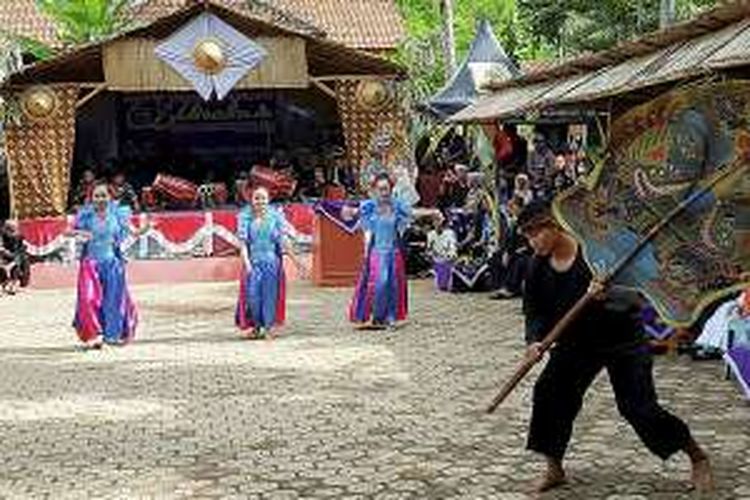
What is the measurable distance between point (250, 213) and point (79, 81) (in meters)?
9.30

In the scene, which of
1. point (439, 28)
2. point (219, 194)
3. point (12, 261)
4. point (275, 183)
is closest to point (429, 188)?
point (275, 183)

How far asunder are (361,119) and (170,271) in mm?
4256

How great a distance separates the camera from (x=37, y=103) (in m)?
19.0

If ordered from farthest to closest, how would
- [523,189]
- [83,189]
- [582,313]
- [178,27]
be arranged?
1. [83,189]
2. [178,27]
3. [523,189]
4. [582,313]

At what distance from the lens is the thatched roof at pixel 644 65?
7148mm

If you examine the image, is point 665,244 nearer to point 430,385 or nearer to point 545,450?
point 545,450

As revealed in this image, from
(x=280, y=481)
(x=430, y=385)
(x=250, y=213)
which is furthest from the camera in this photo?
(x=250, y=213)

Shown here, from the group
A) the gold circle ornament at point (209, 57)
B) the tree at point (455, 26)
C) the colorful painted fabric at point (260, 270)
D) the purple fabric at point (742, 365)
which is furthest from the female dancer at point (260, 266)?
the tree at point (455, 26)

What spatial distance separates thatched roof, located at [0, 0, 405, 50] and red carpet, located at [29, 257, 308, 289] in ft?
32.9

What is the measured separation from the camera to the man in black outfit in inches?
209

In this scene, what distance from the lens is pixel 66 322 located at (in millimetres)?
12992

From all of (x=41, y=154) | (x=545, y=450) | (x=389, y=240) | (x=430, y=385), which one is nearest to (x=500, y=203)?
(x=389, y=240)

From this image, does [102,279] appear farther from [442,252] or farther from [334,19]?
[334,19]

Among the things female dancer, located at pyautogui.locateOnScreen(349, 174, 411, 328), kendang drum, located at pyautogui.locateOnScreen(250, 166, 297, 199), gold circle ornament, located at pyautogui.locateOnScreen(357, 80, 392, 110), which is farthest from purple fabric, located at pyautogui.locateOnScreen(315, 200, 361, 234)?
female dancer, located at pyautogui.locateOnScreen(349, 174, 411, 328)
